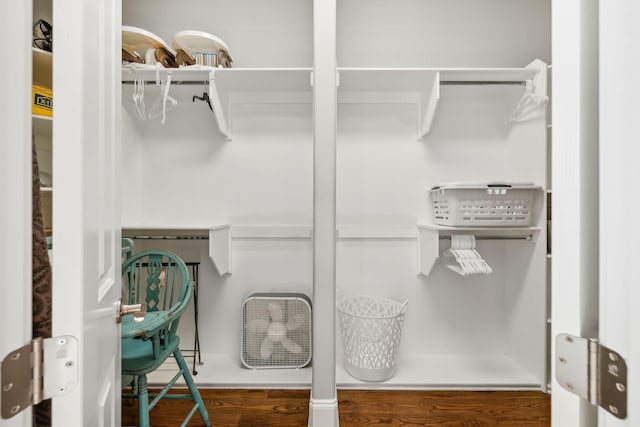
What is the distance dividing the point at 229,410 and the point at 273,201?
122cm

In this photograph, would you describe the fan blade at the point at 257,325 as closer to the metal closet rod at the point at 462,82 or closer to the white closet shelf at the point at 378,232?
the white closet shelf at the point at 378,232

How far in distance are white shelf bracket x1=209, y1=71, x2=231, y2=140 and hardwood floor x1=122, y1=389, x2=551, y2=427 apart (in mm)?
1552

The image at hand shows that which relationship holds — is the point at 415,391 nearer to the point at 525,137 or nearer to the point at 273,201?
the point at 273,201

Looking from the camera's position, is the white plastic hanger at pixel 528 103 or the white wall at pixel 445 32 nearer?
the white plastic hanger at pixel 528 103

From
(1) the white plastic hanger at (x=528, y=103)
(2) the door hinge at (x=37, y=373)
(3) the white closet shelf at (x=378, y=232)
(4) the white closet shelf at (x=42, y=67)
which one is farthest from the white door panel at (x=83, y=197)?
(1) the white plastic hanger at (x=528, y=103)

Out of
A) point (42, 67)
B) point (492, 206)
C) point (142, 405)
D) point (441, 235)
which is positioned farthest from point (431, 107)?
point (142, 405)

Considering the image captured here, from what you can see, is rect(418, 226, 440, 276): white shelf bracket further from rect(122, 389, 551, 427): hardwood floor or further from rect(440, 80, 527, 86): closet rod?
rect(440, 80, 527, 86): closet rod

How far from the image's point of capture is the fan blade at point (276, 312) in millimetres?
1952

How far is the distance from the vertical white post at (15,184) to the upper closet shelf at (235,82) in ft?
4.84
